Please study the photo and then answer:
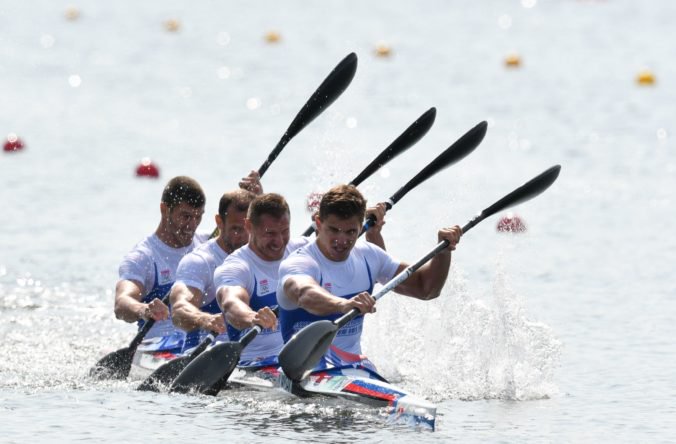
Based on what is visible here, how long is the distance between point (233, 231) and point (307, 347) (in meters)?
1.79

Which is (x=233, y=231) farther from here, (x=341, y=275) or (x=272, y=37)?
(x=272, y=37)

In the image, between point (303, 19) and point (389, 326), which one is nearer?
point (389, 326)

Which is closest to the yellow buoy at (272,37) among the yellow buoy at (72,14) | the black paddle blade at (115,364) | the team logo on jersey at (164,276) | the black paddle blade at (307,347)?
the yellow buoy at (72,14)

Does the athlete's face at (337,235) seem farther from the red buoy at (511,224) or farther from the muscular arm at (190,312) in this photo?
the red buoy at (511,224)

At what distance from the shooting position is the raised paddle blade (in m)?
12.4

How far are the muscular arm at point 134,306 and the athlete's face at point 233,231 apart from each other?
0.67 metres

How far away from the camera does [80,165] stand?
21703 mm

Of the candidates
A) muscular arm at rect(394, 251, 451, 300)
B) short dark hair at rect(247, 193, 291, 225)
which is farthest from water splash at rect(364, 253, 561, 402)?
short dark hair at rect(247, 193, 291, 225)

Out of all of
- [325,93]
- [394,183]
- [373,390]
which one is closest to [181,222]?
[325,93]

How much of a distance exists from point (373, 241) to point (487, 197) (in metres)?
8.84

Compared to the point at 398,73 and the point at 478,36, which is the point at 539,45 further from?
the point at 398,73

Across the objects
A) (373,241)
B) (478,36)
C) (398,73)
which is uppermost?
(478,36)

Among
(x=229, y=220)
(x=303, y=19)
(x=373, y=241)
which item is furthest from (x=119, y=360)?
(x=303, y=19)

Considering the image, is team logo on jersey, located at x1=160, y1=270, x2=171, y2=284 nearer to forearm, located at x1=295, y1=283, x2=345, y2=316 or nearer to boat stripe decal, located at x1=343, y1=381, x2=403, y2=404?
forearm, located at x1=295, y1=283, x2=345, y2=316
